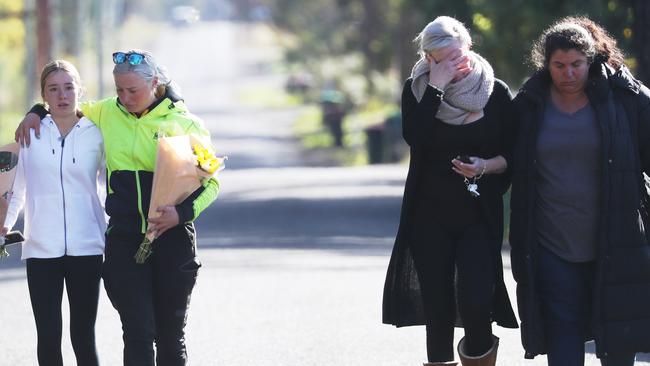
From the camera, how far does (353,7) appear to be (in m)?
54.2

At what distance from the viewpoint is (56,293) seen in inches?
267

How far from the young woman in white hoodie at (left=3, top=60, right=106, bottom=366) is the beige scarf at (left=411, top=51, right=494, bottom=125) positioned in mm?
1560

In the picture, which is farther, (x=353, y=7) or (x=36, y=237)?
(x=353, y=7)

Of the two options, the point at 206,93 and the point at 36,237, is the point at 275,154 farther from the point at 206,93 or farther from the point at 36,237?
the point at 206,93

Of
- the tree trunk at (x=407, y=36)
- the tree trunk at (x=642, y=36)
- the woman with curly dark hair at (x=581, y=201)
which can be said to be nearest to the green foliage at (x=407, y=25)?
the tree trunk at (x=407, y=36)

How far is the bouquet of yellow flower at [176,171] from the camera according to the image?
6.32 m

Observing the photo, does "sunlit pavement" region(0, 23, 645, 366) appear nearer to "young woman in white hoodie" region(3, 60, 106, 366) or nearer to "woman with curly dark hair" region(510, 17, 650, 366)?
"young woman in white hoodie" region(3, 60, 106, 366)

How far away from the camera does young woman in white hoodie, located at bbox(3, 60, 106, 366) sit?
6.75m

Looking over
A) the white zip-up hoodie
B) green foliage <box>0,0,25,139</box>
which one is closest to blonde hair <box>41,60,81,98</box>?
the white zip-up hoodie

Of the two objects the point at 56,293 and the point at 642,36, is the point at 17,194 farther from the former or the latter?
the point at 642,36

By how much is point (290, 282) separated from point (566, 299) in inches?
244

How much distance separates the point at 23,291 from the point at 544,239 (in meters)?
6.61

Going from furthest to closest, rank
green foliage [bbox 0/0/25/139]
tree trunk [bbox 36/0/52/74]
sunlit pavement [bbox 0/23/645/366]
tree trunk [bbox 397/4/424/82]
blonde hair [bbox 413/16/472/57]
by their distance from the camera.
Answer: green foliage [bbox 0/0/25/139] < tree trunk [bbox 397/4/424/82] < tree trunk [bbox 36/0/52/74] < sunlit pavement [bbox 0/23/645/366] < blonde hair [bbox 413/16/472/57]

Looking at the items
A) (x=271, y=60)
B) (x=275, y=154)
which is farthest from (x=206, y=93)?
(x=275, y=154)
